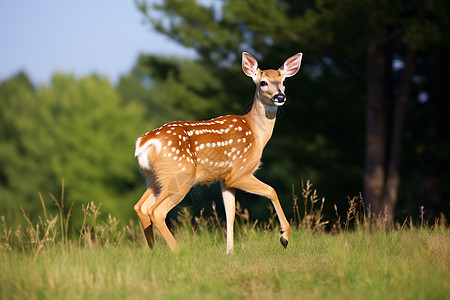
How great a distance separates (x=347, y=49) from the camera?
1380cm

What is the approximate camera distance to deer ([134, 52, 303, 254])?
5781 millimetres

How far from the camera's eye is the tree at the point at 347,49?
37.5ft

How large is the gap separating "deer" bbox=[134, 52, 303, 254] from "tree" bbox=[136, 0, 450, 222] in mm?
4926

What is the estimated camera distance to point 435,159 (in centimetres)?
1282

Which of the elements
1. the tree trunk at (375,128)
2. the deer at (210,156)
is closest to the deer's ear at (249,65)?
the deer at (210,156)

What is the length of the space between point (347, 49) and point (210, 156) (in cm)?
864

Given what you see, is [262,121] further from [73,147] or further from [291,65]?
[73,147]

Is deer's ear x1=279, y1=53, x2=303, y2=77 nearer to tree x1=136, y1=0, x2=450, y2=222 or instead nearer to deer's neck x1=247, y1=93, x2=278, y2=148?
deer's neck x1=247, y1=93, x2=278, y2=148

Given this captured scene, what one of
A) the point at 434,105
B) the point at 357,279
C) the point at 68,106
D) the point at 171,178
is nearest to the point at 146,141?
the point at 171,178

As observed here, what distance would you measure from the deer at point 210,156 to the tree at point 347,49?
4.93 metres

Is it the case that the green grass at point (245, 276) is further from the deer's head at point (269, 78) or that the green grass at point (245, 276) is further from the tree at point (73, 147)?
the tree at point (73, 147)

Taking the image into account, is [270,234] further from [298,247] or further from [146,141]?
[146,141]

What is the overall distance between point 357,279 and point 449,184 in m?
9.32

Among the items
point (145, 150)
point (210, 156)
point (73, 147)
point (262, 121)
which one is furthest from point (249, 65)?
point (73, 147)
